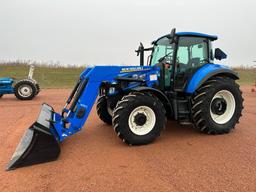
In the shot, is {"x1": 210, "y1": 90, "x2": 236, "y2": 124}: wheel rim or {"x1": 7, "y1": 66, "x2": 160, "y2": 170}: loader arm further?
{"x1": 210, "y1": 90, "x2": 236, "y2": 124}: wheel rim

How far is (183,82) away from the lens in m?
5.79

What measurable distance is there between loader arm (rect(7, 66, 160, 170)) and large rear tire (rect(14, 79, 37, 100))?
653 centimetres

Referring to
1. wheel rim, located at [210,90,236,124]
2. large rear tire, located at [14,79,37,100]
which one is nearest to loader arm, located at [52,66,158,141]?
wheel rim, located at [210,90,236,124]

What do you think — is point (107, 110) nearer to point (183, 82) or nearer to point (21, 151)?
point (183, 82)

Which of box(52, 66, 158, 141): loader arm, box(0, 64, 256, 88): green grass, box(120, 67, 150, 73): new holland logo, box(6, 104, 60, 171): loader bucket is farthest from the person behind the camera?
box(0, 64, 256, 88): green grass

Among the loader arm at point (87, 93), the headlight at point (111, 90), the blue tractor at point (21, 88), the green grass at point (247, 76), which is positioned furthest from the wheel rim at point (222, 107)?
Answer: the green grass at point (247, 76)

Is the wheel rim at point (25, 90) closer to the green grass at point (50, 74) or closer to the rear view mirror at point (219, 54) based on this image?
the green grass at point (50, 74)

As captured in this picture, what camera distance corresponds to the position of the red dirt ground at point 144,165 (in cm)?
325

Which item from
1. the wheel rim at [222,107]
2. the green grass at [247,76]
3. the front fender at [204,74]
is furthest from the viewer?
the green grass at [247,76]

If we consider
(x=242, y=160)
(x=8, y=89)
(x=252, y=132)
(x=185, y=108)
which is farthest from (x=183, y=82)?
(x=8, y=89)

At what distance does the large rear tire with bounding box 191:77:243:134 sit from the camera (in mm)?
5327

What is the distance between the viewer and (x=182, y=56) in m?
5.76

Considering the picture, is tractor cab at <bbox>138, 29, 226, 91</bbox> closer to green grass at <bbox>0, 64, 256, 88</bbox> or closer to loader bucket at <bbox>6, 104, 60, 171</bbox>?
loader bucket at <bbox>6, 104, 60, 171</bbox>

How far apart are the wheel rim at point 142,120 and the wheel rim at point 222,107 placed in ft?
5.21
